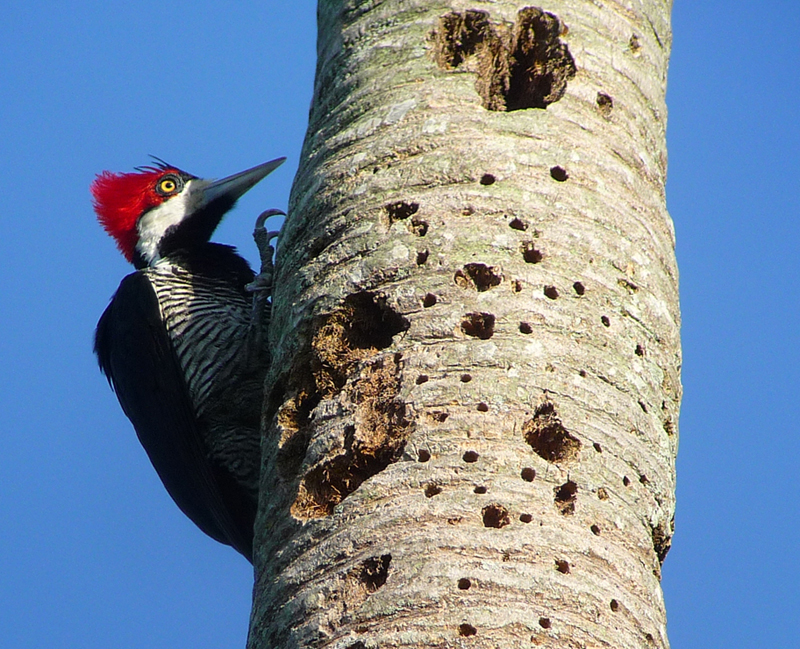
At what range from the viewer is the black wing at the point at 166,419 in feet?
12.4

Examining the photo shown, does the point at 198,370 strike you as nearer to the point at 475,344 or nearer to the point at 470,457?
the point at 475,344

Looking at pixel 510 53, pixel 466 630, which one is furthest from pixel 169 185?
pixel 466 630

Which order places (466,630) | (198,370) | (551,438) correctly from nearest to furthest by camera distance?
1. (466,630)
2. (551,438)
3. (198,370)

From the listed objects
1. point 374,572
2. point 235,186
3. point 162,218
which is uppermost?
point 235,186

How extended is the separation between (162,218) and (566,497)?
12.4 feet

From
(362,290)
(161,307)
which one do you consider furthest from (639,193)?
(161,307)

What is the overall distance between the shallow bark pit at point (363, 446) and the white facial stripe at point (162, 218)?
3188 mm

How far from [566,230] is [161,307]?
2.68 m

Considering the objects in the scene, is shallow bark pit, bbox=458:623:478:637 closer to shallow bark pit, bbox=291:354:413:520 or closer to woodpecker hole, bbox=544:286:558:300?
shallow bark pit, bbox=291:354:413:520

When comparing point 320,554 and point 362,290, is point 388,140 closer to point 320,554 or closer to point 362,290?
point 362,290

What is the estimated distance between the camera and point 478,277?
2.19 meters

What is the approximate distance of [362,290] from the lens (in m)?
2.29

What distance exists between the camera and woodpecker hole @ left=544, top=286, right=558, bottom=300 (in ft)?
7.07

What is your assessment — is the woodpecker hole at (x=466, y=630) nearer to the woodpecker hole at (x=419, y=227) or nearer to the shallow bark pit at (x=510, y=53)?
the woodpecker hole at (x=419, y=227)
